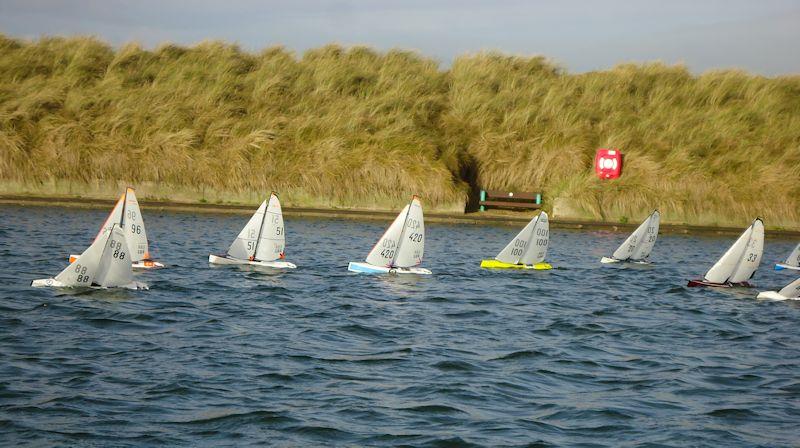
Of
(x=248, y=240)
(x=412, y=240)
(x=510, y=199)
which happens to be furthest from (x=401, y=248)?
(x=510, y=199)

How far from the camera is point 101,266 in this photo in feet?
66.5

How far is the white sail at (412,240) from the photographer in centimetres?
2611

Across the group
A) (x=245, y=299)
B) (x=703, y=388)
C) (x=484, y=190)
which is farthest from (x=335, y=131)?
(x=703, y=388)

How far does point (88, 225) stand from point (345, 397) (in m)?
23.1

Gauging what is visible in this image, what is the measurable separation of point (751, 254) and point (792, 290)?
217cm

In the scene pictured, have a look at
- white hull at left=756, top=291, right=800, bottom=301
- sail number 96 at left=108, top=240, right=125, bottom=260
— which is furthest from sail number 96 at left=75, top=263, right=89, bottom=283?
white hull at left=756, top=291, right=800, bottom=301

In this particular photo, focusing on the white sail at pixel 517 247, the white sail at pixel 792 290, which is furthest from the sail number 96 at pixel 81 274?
the white sail at pixel 792 290

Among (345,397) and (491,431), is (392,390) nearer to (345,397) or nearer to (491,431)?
(345,397)

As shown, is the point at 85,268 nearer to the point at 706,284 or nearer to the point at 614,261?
the point at 706,284

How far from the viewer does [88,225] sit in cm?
3394

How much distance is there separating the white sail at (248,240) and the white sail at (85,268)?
6359mm

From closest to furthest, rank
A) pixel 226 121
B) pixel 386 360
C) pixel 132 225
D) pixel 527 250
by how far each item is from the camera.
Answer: pixel 386 360
pixel 132 225
pixel 527 250
pixel 226 121

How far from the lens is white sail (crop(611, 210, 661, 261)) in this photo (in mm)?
31484

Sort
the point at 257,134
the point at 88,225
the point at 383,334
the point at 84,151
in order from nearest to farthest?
the point at 383,334 < the point at 88,225 < the point at 84,151 < the point at 257,134
